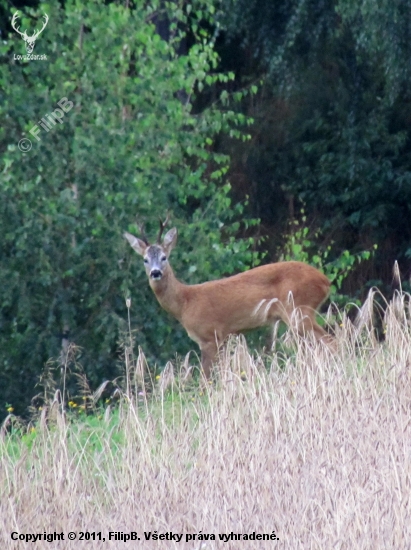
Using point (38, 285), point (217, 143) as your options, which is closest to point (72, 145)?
point (38, 285)

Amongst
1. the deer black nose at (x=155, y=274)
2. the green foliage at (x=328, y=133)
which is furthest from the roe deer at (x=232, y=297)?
the green foliage at (x=328, y=133)

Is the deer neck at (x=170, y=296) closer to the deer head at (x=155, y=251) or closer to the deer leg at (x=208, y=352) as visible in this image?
the deer head at (x=155, y=251)

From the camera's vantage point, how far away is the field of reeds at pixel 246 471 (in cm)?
645

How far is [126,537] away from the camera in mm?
6852

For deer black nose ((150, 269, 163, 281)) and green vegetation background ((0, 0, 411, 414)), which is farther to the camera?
green vegetation background ((0, 0, 411, 414))

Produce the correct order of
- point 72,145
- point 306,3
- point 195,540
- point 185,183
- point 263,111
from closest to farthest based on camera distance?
point 195,540 < point 72,145 < point 185,183 < point 306,3 < point 263,111

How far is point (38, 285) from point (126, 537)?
5.37 meters

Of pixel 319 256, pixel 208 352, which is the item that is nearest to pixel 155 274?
pixel 208 352

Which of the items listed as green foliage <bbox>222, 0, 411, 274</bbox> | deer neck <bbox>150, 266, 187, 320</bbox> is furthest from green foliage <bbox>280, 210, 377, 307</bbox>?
deer neck <bbox>150, 266, 187, 320</bbox>

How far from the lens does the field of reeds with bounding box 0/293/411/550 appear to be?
6445 mm

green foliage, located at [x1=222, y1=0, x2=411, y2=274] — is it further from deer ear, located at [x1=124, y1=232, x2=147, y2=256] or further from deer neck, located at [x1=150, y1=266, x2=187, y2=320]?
deer ear, located at [x1=124, y1=232, x2=147, y2=256]

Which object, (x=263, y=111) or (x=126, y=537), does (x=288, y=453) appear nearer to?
(x=126, y=537)

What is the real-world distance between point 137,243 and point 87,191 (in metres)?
0.78

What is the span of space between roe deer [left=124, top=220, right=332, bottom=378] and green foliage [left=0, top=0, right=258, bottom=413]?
39 cm
